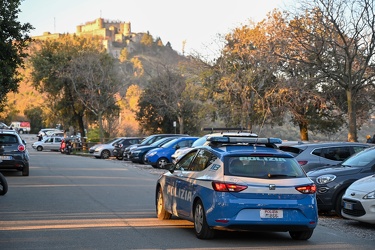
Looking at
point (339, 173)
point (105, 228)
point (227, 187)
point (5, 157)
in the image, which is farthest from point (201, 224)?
point (5, 157)

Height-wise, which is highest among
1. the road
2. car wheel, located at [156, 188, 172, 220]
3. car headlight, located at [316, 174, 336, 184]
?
car headlight, located at [316, 174, 336, 184]

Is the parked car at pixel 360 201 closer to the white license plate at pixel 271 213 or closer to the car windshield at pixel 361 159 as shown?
the car windshield at pixel 361 159

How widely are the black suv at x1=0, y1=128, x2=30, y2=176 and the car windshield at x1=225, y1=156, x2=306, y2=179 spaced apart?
14.4 m

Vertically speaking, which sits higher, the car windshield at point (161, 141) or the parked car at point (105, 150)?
the car windshield at point (161, 141)

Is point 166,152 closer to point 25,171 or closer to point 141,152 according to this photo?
point 141,152

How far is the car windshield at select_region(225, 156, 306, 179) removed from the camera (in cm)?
959

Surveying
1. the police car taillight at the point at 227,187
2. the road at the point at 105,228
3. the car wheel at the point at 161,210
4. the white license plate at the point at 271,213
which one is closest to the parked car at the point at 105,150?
the road at the point at 105,228

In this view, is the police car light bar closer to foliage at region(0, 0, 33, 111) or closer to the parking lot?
the parking lot

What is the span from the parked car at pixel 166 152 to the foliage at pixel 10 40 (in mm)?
7500

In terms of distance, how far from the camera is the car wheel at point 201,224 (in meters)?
9.76

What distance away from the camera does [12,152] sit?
881 inches

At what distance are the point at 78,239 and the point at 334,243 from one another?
4.09 m

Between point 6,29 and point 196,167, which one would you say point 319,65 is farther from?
point 196,167

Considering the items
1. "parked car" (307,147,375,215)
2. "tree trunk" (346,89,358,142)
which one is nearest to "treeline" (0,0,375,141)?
"tree trunk" (346,89,358,142)
